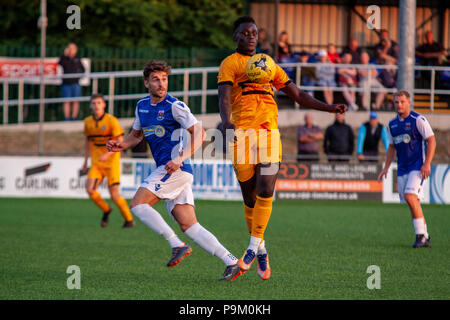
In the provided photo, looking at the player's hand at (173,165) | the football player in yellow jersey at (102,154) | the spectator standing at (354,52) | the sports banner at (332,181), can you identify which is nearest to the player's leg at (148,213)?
the player's hand at (173,165)

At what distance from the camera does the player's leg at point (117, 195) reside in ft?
44.2

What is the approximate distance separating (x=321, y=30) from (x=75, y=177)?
33.4 ft

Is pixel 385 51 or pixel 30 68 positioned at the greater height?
pixel 385 51

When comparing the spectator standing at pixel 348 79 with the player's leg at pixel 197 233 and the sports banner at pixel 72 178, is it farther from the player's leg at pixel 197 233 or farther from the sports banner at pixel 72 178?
the player's leg at pixel 197 233

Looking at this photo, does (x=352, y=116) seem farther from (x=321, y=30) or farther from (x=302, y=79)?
(x=321, y=30)

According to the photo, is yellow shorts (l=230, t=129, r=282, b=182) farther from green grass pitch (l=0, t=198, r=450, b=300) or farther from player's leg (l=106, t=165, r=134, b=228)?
player's leg (l=106, t=165, r=134, b=228)

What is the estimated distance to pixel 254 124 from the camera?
781cm

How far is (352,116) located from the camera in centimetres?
2147

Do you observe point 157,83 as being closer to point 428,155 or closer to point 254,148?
point 254,148

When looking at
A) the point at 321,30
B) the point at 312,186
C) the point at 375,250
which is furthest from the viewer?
the point at 321,30

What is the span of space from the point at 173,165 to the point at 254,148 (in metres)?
0.87

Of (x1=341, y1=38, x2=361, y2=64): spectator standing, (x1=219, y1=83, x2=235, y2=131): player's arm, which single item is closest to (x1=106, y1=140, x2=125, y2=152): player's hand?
(x1=219, y1=83, x2=235, y2=131): player's arm

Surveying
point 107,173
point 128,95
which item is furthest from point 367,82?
point 107,173
